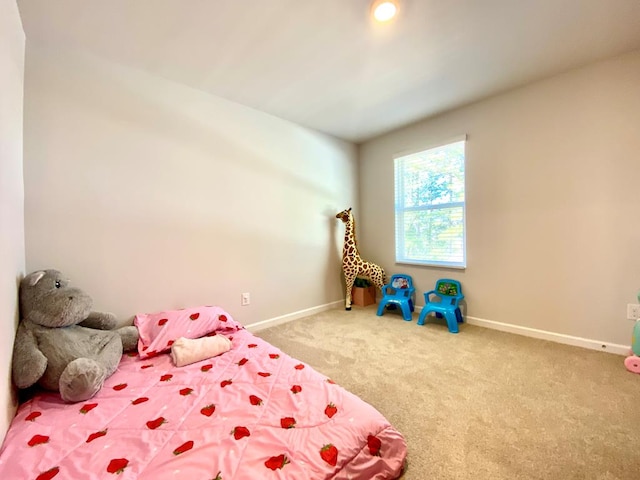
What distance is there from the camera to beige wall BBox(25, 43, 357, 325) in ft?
5.77

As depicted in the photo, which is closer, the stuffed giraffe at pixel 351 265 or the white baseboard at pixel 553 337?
the white baseboard at pixel 553 337

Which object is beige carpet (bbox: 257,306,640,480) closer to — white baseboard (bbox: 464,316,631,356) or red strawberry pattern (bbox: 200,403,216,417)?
white baseboard (bbox: 464,316,631,356)

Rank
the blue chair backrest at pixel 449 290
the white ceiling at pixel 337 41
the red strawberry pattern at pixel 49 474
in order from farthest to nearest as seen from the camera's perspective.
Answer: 1. the blue chair backrest at pixel 449 290
2. the white ceiling at pixel 337 41
3. the red strawberry pattern at pixel 49 474

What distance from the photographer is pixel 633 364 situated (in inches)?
72.4

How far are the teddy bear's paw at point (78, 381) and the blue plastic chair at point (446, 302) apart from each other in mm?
2677

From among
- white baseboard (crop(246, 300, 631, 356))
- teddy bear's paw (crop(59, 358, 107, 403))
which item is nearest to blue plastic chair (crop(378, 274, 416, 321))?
white baseboard (crop(246, 300, 631, 356))

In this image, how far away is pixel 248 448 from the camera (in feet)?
3.14

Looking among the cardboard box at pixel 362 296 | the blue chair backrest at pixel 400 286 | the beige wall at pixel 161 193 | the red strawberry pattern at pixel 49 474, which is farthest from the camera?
the cardboard box at pixel 362 296

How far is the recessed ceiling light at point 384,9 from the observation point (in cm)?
152

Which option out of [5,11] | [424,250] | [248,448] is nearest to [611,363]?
[424,250]

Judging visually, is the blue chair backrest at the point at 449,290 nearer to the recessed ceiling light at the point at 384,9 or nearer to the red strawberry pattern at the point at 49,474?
the recessed ceiling light at the point at 384,9

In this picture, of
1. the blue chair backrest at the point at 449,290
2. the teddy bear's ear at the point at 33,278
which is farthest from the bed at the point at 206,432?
the blue chair backrest at the point at 449,290

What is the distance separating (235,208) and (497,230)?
2.61 m

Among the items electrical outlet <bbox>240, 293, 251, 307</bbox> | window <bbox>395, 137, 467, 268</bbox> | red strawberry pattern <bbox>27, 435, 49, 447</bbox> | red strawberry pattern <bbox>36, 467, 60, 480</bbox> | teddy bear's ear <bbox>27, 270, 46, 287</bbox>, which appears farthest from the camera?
window <bbox>395, 137, 467, 268</bbox>
